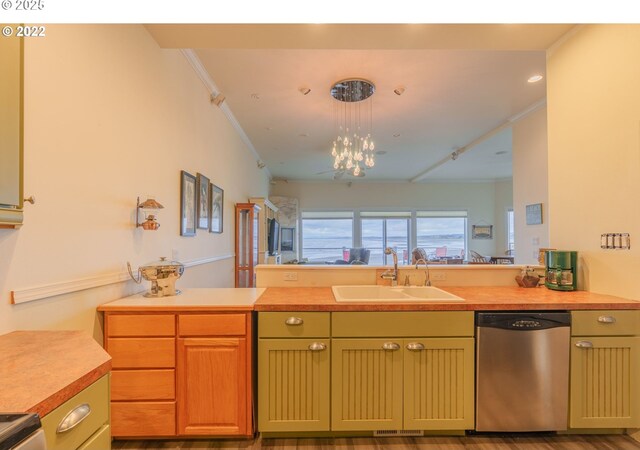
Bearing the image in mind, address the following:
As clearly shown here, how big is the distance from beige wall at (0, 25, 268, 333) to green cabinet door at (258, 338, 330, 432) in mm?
1062

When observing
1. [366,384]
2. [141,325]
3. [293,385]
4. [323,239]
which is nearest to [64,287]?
[141,325]

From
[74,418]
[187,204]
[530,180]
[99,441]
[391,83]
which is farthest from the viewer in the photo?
[530,180]

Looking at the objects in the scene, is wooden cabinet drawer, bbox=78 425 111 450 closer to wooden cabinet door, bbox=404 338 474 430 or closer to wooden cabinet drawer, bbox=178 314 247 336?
wooden cabinet drawer, bbox=178 314 247 336

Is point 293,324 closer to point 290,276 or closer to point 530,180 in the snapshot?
point 290,276

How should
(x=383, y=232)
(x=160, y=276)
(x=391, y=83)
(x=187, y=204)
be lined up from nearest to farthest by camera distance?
(x=160, y=276), (x=187, y=204), (x=391, y=83), (x=383, y=232)

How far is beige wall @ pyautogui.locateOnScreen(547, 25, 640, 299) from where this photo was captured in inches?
76.4

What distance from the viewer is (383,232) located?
9.13 meters

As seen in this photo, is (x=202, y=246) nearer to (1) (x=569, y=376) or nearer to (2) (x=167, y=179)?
(2) (x=167, y=179)

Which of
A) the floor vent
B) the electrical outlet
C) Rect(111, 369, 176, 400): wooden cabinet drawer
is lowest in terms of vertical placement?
the floor vent

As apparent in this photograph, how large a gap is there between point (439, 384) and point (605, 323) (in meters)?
1.10

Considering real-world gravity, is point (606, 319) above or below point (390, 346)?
above

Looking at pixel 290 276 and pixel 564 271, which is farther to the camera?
pixel 290 276

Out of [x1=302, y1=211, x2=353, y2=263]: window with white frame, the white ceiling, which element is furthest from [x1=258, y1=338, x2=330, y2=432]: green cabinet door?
[x1=302, y1=211, x2=353, y2=263]: window with white frame
